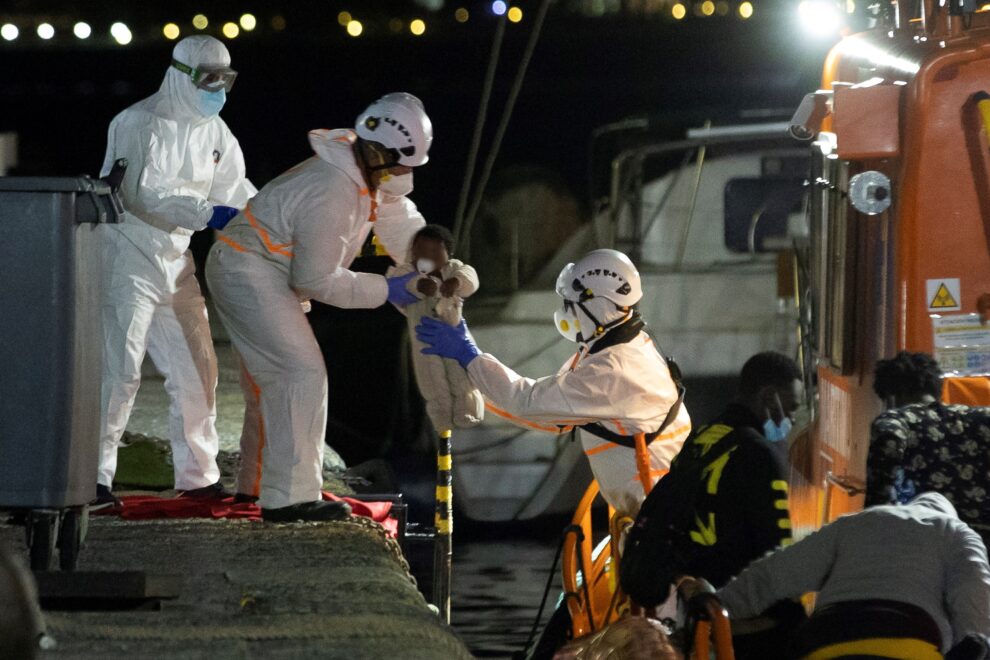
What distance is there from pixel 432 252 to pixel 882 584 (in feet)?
8.09

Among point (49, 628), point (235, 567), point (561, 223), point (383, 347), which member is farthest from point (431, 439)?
point (49, 628)

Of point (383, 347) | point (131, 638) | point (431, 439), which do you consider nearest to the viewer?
point (131, 638)

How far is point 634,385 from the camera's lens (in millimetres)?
6281

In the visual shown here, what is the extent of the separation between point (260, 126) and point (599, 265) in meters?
19.1

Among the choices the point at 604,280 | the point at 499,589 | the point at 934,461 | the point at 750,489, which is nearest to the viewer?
the point at 750,489

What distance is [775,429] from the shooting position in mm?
5324

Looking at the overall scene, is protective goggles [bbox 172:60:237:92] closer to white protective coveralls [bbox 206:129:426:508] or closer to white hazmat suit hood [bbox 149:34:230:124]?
white hazmat suit hood [bbox 149:34:230:124]

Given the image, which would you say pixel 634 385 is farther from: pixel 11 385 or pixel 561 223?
pixel 561 223

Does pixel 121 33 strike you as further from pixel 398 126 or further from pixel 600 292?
pixel 600 292

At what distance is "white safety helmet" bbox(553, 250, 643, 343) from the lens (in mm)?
6461

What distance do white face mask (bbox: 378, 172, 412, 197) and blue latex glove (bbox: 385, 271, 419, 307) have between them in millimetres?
328

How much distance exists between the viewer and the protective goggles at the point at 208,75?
6.78 meters

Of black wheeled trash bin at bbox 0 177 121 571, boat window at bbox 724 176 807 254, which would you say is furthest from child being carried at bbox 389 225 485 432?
boat window at bbox 724 176 807 254

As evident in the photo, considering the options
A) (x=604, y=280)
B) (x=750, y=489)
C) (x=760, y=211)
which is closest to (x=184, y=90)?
(x=604, y=280)
